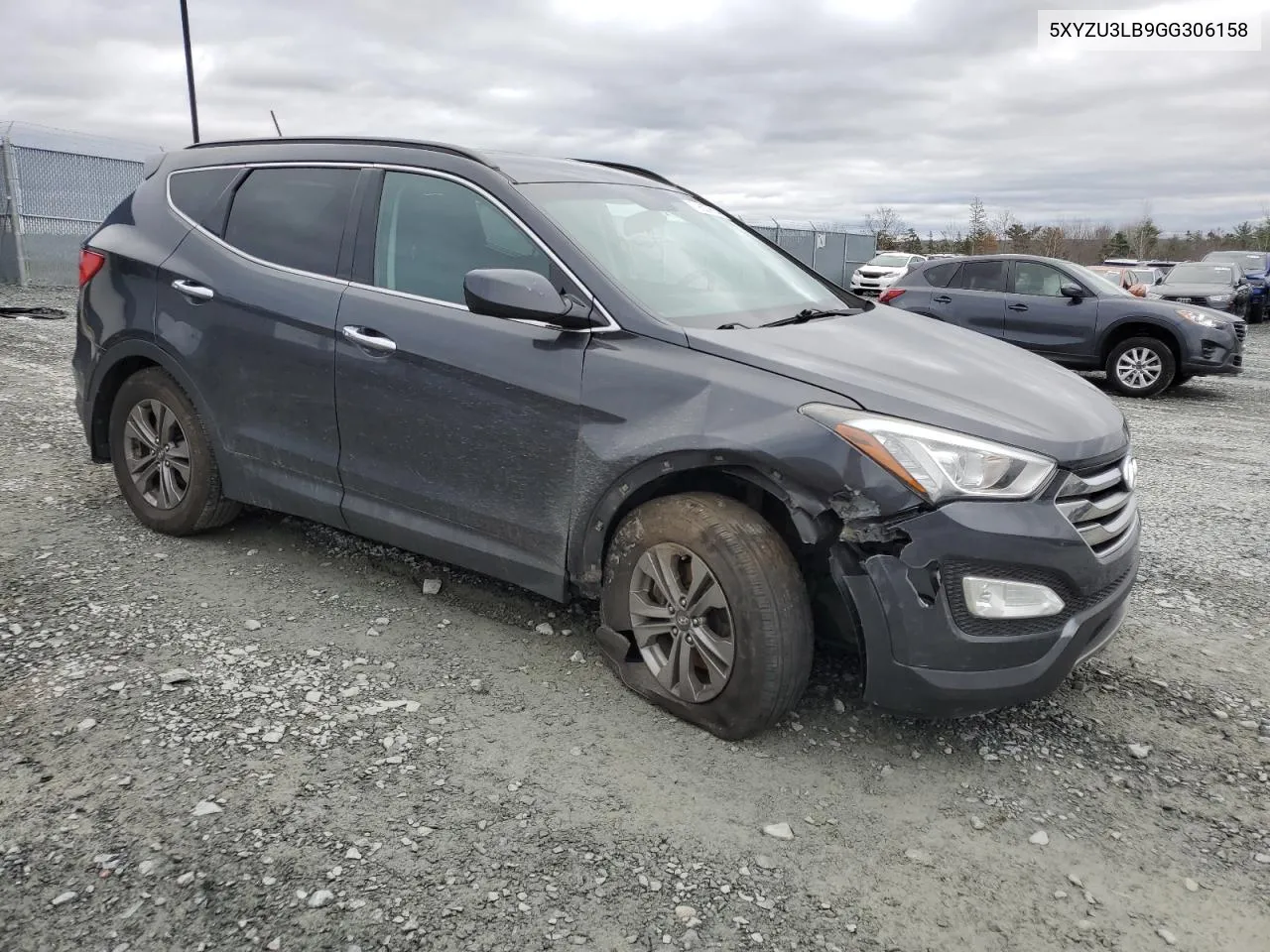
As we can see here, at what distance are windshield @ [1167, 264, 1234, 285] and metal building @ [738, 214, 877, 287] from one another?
11.8 metres

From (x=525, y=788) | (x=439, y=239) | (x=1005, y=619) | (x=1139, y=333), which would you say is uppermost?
(x=439, y=239)

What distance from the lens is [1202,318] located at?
422 inches

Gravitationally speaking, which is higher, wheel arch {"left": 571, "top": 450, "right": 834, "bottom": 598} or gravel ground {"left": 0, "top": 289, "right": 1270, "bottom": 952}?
wheel arch {"left": 571, "top": 450, "right": 834, "bottom": 598}

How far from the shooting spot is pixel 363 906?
2.26m

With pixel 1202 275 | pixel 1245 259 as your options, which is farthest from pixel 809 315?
pixel 1245 259

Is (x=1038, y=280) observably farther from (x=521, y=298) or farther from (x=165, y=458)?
(x=165, y=458)

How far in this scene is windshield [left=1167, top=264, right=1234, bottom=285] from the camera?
18500mm

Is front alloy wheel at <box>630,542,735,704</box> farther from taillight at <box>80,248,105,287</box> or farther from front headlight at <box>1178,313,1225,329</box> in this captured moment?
front headlight at <box>1178,313,1225,329</box>

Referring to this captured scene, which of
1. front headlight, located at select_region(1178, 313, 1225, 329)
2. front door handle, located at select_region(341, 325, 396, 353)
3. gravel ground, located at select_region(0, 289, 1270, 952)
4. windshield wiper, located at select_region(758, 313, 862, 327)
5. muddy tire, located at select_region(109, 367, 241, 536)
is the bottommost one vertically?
gravel ground, located at select_region(0, 289, 1270, 952)

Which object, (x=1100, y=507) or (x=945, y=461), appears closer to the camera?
(x=945, y=461)

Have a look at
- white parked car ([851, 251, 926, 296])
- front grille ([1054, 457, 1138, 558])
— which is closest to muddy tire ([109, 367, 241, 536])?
front grille ([1054, 457, 1138, 558])

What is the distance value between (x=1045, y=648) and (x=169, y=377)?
3.64 meters

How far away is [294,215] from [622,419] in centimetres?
186

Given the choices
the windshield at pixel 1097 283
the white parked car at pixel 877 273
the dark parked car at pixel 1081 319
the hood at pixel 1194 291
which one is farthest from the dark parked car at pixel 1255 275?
the dark parked car at pixel 1081 319
